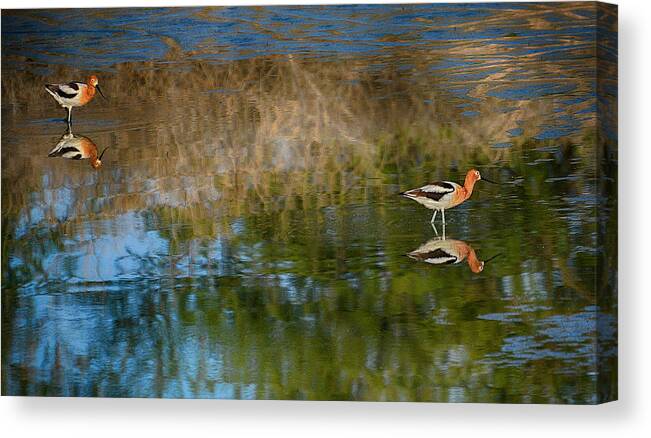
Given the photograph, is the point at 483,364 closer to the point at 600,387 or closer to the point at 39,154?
the point at 600,387

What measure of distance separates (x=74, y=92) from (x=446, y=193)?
167 centimetres

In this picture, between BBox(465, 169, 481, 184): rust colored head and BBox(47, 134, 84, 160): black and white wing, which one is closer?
BBox(465, 169, 481, 184): rust colored head

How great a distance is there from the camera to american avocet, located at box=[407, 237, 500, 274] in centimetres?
619

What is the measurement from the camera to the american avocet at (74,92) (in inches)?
252

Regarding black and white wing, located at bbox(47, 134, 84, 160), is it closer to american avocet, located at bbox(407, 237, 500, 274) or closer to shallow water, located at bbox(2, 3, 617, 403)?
shallow water, located at bbox(2, 3, 617, 403)

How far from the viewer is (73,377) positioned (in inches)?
252

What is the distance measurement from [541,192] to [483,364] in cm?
76

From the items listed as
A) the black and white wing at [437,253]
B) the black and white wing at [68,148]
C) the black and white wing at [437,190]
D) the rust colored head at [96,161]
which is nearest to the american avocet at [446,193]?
the black and white wing at [437,190]

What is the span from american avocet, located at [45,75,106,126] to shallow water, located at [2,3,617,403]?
1.7 inches

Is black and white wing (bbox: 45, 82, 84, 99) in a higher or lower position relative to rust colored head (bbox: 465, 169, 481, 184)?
higher

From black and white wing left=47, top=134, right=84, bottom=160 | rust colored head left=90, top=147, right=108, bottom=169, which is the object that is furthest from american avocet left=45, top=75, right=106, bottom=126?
rust colored head left=90, top=147, right=108, bottom=169

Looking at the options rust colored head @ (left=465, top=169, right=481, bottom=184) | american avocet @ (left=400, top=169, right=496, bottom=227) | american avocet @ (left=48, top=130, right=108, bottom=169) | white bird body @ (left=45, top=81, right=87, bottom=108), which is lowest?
american avocet @ (left=400, top=169, right=496, bottom=227)

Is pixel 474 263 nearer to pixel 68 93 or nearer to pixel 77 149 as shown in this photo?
pixel 77 149

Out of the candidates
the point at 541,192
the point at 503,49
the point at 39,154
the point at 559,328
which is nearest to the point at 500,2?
the point at 503,49
